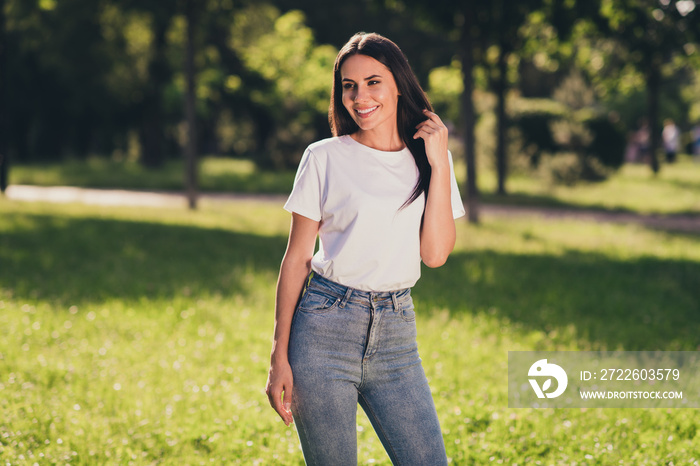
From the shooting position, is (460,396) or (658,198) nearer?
(460,396)

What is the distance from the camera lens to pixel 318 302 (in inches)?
97.6

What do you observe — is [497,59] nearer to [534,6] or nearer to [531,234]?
[534,6]

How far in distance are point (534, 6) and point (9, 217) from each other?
412 inches

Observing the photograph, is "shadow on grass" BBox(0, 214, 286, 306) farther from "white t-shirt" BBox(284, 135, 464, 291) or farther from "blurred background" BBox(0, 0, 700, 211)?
"white t-shirt" BBox(284, 135, 464, 291)

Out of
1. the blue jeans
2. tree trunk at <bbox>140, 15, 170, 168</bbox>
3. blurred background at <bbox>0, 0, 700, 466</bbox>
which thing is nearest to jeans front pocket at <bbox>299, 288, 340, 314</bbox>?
the blue jeans

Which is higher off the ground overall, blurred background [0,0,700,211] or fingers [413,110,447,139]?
blurred background [0,0,700,211]

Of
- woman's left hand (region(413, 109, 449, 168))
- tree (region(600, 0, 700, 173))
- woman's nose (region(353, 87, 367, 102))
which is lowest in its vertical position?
woman's left hand (region(413, 109, 449, 168))

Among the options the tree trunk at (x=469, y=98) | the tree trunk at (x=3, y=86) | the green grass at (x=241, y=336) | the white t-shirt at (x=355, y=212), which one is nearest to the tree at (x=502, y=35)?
the tree trunk at (x=469, y=98)

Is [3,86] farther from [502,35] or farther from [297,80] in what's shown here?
[297,80]

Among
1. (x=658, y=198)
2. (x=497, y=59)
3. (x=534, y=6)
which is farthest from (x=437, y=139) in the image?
(x=658, y=198)

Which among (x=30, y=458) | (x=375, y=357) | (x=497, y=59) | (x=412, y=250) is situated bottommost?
(x=30, y=458)

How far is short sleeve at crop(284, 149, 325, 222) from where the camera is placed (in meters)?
2.47

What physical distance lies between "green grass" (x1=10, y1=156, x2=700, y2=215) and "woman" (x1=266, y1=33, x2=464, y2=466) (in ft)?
51.3

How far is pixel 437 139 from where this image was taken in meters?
2.60
